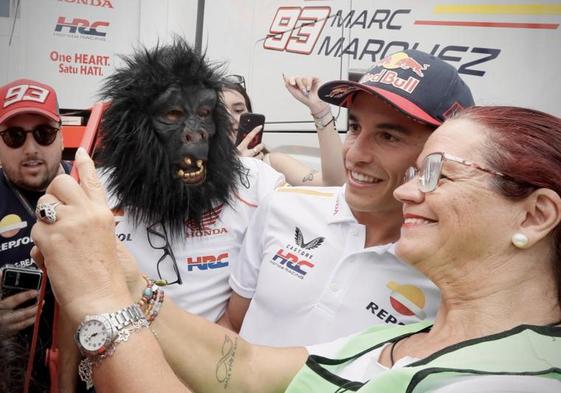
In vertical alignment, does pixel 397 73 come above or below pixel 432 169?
above

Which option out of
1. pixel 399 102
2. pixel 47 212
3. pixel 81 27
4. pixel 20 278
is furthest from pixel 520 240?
pixel 81 27

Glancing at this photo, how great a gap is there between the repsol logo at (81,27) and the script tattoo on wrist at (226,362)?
13.8 ft

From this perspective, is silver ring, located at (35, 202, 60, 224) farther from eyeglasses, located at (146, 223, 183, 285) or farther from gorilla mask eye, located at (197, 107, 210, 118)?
gorilla mask eye, located at (197, 107, 210, 118)

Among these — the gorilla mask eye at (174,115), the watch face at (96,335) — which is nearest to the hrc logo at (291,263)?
the gorilla mask eye at (174,115)

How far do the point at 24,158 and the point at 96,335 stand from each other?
6.34ft

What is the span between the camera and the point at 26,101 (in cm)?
298

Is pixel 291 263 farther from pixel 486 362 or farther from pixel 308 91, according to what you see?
pixel 308 91

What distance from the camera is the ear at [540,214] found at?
1332 mm

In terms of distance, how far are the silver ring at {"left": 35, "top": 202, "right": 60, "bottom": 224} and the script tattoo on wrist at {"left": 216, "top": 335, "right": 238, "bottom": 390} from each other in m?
0.64

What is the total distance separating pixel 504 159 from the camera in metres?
1.37

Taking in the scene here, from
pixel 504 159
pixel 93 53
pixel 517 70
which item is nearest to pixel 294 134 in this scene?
pixel 517 70

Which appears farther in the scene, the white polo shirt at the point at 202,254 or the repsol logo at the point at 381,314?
the white polo shirt at the point at 202,254

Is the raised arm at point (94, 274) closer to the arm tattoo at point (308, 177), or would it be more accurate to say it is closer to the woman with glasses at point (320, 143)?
the woman with glasses at point (320, 143)

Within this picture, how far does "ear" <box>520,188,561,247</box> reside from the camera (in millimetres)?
1332
